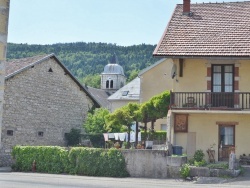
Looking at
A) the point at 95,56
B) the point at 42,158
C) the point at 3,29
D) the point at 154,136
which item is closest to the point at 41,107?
the point at 42,158

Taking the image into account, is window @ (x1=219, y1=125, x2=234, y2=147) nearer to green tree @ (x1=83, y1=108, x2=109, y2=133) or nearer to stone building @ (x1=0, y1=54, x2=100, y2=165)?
green tree @ (x1=83, y1=108, x2=109, y2=133)

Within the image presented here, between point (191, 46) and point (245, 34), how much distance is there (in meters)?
3.34

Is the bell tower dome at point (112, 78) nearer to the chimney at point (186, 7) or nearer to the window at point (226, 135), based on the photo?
the chimney at point (186, 7)

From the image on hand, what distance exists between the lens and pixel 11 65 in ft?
111

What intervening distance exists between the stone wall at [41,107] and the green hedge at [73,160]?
396 centimetres

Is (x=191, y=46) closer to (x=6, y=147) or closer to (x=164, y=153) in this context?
(x=164, y=153)

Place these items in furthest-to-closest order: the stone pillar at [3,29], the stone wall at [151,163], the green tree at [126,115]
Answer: the green tree at [126,115] → the stone wall at [151,163] → the stone pillar at [3,29]

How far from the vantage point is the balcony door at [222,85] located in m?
24.3

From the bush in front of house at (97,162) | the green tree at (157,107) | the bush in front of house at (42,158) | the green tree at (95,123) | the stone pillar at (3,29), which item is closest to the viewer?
the stone pillar at (3,29)

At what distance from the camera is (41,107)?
33781mm

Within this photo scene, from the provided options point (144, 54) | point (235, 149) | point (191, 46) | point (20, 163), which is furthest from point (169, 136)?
point (144, 54)

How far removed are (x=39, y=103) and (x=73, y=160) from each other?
1008 cm

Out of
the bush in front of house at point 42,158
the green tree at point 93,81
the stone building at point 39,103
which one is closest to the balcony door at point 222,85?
the bush in front of house at point 42,158

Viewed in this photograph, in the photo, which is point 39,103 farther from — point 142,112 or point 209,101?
point 209,101
